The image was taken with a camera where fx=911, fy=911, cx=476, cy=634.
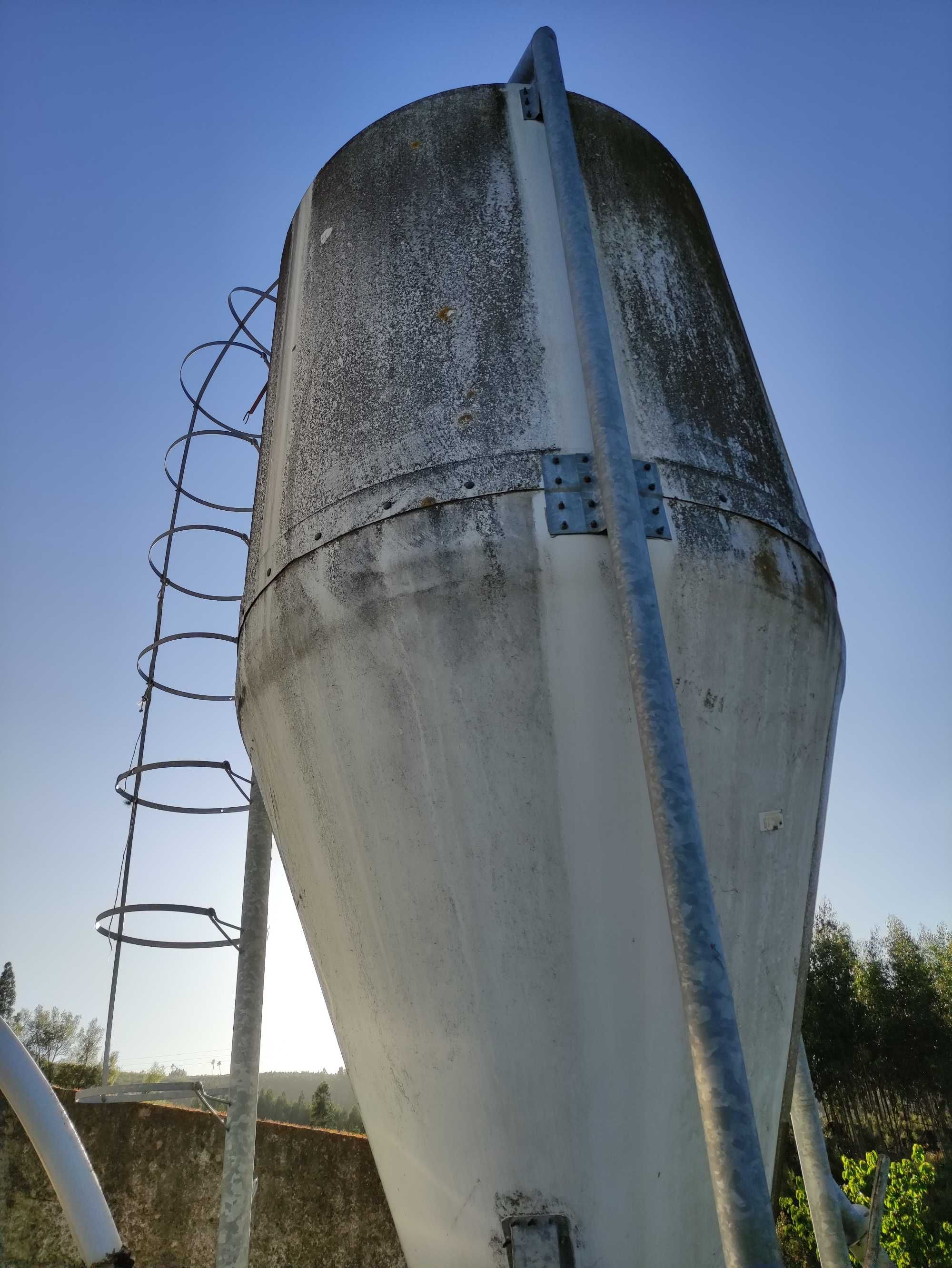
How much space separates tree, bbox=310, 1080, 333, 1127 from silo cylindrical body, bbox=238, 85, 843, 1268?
34.7 m

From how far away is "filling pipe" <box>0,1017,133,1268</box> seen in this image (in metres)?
4.18

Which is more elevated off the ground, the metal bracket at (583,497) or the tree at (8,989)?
the tree at (8,989)

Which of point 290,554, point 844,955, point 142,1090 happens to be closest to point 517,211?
point 290,554

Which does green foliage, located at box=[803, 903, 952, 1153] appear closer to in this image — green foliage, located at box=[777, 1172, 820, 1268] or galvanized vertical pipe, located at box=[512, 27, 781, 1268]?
green foliage, located at box=[777, 1172, 820, 1268]

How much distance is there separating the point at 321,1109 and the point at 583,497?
37625mm

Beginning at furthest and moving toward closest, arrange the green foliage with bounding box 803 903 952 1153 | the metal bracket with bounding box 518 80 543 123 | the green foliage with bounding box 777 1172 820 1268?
the green foliage with bounding box 803 903 952 1153 → the green foliage with bounding box 777 1172 820 1268 → the metal bracket with bounding box 518 80 543 123

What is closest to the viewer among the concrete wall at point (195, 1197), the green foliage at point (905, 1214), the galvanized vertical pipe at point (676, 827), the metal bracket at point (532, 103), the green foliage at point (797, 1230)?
the galvanized vertical pipe at point (676, 827)

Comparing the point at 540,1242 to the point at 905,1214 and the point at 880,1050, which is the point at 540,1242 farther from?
the point at 880,1050

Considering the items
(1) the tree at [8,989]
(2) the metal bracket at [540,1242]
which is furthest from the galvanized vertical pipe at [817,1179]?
(1) the tree at [8,989]

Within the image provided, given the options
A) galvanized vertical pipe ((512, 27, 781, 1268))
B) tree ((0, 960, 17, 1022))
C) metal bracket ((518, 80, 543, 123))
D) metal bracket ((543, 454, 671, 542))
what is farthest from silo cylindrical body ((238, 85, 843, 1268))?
tree ((0, 960, 17, 1022))

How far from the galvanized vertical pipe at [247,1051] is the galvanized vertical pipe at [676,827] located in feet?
7.30

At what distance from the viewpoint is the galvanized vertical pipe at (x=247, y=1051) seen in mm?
4059

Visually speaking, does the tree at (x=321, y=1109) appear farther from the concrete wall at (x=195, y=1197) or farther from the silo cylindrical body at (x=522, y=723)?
the silo cylindrical body at (x=522, y=723)

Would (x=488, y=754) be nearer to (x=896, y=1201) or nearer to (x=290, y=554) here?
(x=290, y=554)
